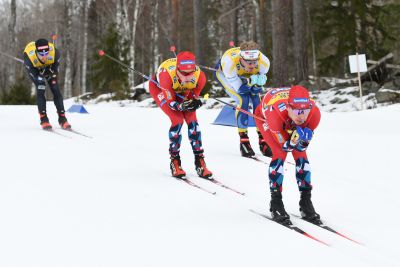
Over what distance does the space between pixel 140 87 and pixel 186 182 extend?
14.7 m

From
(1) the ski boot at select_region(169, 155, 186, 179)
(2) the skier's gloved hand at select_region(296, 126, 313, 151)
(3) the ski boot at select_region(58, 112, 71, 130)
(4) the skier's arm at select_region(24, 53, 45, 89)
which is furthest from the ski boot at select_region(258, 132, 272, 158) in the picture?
(4) the skier's arm at select_region(24, 53, 45, 89)

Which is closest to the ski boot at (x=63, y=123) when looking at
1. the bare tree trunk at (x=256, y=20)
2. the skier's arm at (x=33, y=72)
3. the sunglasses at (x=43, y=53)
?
the skier's arm at (x=33, y=72)

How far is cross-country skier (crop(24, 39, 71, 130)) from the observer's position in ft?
29.4

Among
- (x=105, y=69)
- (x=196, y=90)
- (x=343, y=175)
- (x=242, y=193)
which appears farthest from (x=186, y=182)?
(x=105, y=69)

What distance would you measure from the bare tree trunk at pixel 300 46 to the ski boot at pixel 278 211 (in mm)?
12430

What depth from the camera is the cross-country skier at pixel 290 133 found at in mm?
4398

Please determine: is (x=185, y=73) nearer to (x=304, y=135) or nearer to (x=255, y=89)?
(x=255, y=89)

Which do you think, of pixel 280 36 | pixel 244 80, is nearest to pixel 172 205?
pixel 244 80

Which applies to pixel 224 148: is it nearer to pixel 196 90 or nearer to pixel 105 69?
pixel 196 90

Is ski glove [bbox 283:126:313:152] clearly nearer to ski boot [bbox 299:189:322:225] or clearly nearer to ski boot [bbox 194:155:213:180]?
ski boot [bbox 299:189:322:225]

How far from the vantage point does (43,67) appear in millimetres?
9242

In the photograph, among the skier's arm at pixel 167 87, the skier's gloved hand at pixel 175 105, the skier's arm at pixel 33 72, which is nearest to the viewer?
the skier's gloved hand at pixel 175 105

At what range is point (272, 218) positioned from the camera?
15.9 ft

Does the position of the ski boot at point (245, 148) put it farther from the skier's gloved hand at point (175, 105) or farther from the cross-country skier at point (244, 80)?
the skier's gloved hand at point (175, 105)
